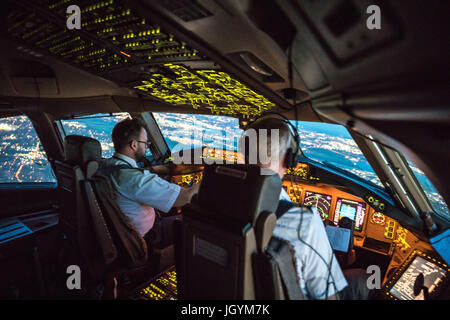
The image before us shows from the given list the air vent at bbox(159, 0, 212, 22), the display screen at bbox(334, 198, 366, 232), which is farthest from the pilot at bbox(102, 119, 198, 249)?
the display screen at bbox(334, 198, 366, 232)

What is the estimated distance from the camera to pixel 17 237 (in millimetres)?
2428

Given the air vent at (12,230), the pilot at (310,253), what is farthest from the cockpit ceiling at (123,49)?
the air vent at (12,230)

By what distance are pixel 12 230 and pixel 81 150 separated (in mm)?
1781

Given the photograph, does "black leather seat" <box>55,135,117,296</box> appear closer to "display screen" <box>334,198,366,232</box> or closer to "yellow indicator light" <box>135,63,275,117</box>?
"yellow indicator light" <box>135,63,275,117</box>

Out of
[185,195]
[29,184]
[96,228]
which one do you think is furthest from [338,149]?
[29,184]

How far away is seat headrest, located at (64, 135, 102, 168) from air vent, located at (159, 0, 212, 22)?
1273 millimetres

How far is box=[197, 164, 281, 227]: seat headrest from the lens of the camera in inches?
30.0

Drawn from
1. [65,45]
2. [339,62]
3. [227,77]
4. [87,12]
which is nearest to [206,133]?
[227,77]

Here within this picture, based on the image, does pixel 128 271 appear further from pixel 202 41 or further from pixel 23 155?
pixel 23 155

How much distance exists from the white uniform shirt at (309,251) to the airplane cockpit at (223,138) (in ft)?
0.12

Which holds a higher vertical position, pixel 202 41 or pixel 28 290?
pixel 202 41

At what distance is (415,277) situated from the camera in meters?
1.51

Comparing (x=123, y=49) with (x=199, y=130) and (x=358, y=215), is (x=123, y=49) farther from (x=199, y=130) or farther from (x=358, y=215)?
(x=358, y=215)

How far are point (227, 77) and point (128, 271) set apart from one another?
5.31 feet
